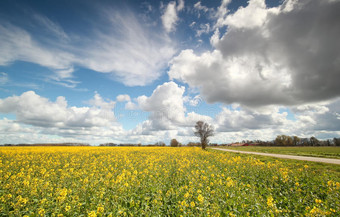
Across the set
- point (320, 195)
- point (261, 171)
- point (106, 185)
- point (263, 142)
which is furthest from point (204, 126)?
point (263, 142)

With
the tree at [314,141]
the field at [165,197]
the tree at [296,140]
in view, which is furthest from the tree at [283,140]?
the field at [165,197]

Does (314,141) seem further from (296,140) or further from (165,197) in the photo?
(165,197)

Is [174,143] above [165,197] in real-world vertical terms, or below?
below

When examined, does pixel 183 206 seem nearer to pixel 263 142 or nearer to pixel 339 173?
pixel 339 173

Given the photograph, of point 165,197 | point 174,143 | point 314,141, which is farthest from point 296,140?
point 165,197

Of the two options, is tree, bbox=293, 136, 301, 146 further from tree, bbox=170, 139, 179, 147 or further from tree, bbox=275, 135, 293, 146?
tree, bbox=170, 139, 179, 147

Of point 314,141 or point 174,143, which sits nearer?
point 174,143

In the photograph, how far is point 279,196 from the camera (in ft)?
27.7

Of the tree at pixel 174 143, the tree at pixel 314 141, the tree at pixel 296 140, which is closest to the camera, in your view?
the tree at pixel 174 143

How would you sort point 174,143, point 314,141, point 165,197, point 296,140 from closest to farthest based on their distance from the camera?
point 165,197 < point 174,143 < point 314,141 < point 296,140

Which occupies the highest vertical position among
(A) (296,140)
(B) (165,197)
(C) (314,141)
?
(B) (165,197)

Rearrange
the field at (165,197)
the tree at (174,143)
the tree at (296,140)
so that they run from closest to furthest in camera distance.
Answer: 1. the field at (165,197)
2. the tree at (174,143)
3. the tree at (296,140)

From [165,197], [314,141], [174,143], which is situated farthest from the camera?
[314,141]

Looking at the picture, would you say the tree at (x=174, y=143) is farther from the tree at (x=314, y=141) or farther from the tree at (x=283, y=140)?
the tree at (x=314, y=141)
